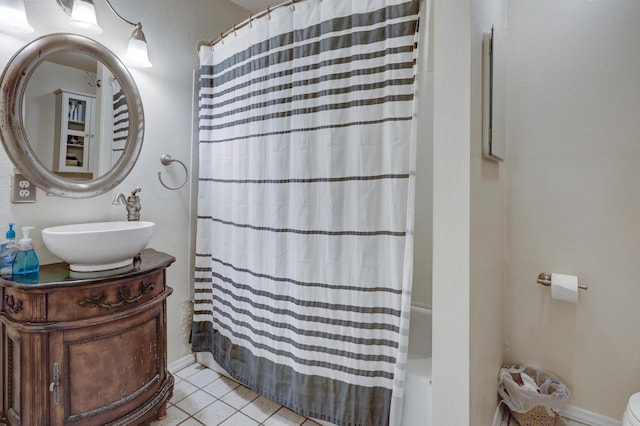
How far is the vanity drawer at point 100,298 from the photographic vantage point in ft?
4.21

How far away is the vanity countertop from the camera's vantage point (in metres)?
1.26

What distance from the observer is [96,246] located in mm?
1384

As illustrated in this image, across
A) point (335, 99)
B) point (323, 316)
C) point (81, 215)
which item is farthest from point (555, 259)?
point (81, 215)

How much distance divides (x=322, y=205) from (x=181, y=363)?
5.31 ft

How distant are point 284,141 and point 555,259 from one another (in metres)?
1.55

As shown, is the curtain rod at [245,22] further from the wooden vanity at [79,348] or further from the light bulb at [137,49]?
the wooden vanity at [79,348]

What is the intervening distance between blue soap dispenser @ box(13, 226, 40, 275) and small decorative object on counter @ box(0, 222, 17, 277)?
4 centimetres

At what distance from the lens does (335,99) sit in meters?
1.43

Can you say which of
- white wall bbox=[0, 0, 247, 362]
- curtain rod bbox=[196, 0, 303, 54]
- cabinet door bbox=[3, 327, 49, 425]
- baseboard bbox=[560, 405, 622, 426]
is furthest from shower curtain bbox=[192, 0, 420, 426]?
baseboard bbox=[560, 405, 622, 426]

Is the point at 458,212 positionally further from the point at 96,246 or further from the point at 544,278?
the point at 96,246

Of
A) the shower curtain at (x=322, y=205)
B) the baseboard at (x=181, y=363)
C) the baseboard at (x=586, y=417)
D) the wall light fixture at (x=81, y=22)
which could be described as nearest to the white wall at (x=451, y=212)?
the shower curtain at (x=322, y=205)

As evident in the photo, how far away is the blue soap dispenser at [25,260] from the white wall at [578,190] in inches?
94.1

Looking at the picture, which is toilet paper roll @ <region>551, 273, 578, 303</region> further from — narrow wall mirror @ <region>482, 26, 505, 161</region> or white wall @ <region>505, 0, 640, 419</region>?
narrow wall mirror @ <region>482, 26, 505, 161</region>

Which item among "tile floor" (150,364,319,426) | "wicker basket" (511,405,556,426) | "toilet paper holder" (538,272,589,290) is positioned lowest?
"tile floor" (150,364,319,426)
